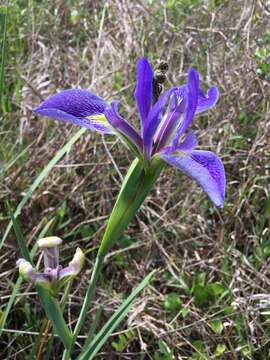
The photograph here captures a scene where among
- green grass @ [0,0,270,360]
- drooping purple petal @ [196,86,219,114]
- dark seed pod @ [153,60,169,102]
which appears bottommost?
green grass @ [0,0,270,360]

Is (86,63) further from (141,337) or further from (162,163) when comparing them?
(162,163)

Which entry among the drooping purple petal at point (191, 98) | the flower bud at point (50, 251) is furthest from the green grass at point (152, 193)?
the drooping purple petal at point (191, 98)

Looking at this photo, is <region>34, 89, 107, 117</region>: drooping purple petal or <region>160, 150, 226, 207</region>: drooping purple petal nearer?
<region>160, 150, 226, 207</region>: drooping purple petal

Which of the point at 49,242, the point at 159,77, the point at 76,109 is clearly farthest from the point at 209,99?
the point at 49,242

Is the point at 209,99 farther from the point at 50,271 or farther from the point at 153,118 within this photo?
the point at 50,271

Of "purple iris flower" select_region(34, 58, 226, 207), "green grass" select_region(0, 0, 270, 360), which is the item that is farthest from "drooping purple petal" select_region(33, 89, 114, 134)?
"green grass" select_region(0, 0, 270, 360)

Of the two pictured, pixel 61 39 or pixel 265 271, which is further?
pixel 61 39

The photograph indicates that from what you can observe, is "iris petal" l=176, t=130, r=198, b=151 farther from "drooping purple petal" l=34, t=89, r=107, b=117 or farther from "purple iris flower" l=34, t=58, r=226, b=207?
"drooping purple petal" l=34, t=89, r=107, b=117

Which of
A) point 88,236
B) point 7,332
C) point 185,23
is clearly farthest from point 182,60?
point 7,332
